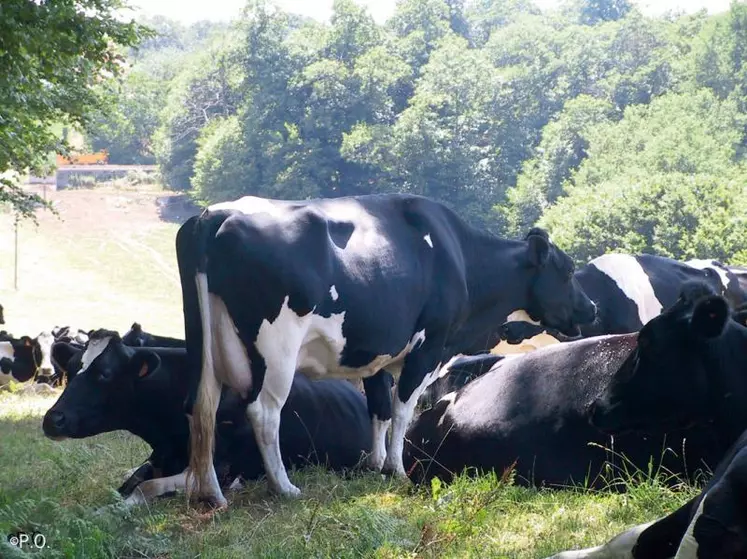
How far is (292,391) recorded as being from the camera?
30.1ft

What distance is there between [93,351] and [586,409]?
3.93 metres

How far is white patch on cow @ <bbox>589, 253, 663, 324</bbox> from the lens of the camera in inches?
635

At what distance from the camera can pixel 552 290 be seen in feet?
37.4

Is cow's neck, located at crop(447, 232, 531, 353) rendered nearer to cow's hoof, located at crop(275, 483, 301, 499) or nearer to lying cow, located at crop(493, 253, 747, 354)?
cow's hoof, located at crop(275, 483, 301, 499)

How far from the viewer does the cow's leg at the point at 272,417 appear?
8.11m

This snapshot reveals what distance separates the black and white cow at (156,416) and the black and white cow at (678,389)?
129 inches

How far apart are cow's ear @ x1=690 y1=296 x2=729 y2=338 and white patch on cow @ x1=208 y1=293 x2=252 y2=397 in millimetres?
3687

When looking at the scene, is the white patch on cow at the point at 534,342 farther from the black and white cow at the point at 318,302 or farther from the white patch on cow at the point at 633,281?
the black and white cow at the point at 318,302

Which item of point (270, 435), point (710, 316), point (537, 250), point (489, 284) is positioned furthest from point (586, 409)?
point (537, 250)

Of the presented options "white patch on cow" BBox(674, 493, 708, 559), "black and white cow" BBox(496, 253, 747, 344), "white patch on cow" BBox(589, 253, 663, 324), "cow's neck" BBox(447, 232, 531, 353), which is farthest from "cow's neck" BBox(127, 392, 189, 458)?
"white patch on cow" BBox(589, 253, 663, 324)

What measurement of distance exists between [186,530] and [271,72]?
86.0m

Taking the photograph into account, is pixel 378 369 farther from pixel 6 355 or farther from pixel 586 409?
pixel 6 355

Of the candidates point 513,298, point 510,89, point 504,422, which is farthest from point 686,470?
point 510,89

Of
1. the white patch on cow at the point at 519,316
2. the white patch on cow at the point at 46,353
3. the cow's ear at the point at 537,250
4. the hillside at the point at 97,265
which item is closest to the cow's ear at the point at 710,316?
the cow's ear at the point at 537,250
